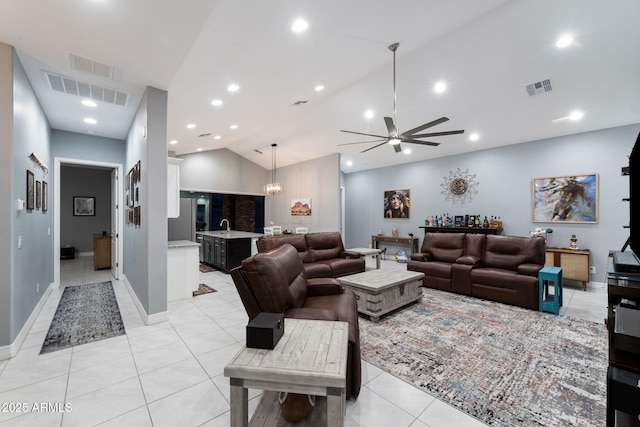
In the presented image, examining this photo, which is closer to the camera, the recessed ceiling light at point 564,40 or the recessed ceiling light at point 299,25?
the recessed ceiling light at point 299,25

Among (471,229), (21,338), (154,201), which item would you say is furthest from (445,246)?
(21,338)

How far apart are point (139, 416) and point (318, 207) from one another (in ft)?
22.9

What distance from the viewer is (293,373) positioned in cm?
128

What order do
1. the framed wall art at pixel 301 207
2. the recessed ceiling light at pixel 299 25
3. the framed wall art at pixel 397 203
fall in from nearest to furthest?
the recessed ceiling light at pixel 299 25 < the framed wall art at pixel 397 203 < the framed wall art at pixel 301 207

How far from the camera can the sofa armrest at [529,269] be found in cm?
395

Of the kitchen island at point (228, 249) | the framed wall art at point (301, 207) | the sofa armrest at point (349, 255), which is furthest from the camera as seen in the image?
the framed wall art at point (301, 207)

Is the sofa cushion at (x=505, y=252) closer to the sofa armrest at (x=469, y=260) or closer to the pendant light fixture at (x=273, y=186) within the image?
the sofa armrest at (x=469, y=260)

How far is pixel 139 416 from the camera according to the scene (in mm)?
1793

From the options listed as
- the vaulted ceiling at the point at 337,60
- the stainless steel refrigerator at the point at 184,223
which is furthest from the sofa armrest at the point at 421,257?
the stainless steel refrigerator at the point at 184,223

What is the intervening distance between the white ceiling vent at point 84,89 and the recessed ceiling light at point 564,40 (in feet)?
17.7

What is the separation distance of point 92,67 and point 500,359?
5063 millimetres

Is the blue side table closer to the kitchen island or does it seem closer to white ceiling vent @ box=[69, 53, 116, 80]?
the kitchen island

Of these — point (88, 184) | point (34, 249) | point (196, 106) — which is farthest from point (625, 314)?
point (88, 184)

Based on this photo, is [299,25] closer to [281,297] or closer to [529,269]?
[281,297]
